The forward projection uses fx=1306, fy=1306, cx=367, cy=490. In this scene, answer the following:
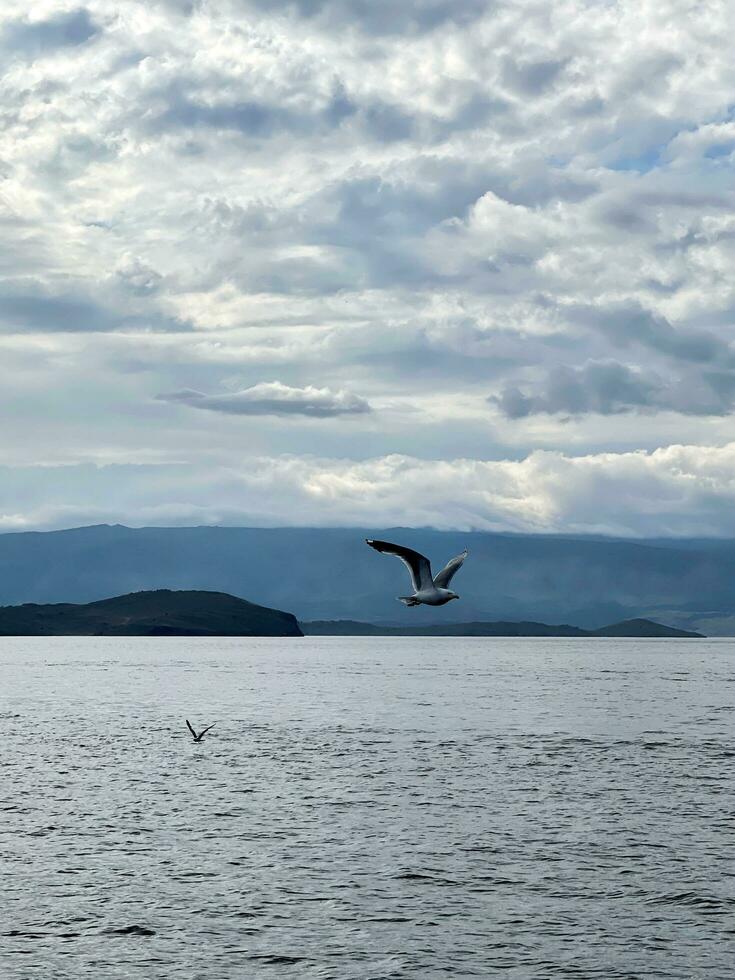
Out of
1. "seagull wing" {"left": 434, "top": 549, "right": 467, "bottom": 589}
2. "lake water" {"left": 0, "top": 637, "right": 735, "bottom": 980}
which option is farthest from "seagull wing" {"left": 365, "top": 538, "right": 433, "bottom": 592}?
"lake water" {"left": 0, "top": 637, "right": 735, "bottom": 980}

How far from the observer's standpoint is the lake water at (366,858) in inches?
1521

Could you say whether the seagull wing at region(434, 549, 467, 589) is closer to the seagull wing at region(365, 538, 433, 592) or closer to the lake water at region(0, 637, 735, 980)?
the seagull wing at region(365, 538, 433, 592)

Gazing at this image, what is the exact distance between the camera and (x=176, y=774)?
8244 cm

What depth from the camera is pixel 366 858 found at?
53719mm

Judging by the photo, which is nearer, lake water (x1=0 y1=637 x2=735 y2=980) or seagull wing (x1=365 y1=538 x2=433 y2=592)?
lake water (x1=0 y1=637 x2=735 y2=980)

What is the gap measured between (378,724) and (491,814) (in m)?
62.9

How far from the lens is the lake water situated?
38.6 metres

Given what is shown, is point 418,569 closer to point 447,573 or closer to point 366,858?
point 447,573

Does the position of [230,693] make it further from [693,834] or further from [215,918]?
[215,918]

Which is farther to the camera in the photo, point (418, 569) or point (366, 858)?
point (418, 569)

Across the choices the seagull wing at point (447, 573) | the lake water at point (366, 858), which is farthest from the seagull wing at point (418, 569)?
the lake water at point (366, 858)

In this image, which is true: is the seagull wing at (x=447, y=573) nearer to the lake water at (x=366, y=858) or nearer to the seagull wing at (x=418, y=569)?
the seagull wing at (x=418, y=569)

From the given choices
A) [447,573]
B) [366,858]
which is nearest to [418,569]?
[447,573]

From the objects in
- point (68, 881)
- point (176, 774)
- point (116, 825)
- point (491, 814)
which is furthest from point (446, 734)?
point (68, 881)
